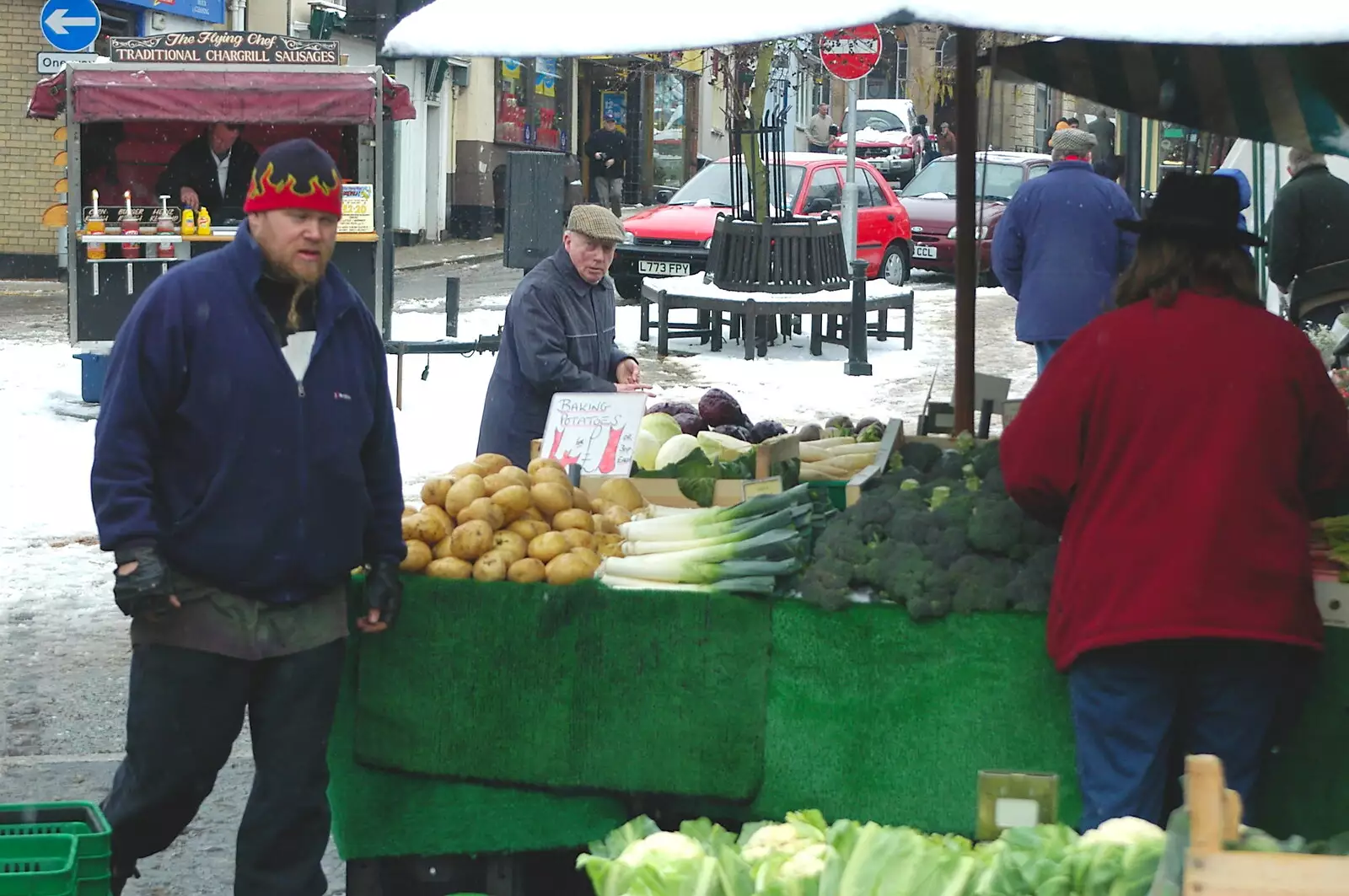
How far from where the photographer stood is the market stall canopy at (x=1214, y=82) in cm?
552

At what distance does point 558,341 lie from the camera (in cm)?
620

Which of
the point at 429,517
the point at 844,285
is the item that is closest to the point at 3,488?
the point at 429,517

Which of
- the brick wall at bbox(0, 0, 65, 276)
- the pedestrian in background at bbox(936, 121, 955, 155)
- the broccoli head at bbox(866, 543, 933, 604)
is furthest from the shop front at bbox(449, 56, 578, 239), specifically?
the broccoli head at bbox(866, 543, 933, 604)

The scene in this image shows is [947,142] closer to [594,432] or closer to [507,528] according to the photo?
[594,432]

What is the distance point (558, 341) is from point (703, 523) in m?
1.76

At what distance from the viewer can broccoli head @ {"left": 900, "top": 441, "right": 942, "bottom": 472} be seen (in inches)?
203

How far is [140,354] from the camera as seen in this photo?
370 cm

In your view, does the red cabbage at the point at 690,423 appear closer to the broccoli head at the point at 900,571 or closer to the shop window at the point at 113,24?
the broccoli head at the point at 900,571

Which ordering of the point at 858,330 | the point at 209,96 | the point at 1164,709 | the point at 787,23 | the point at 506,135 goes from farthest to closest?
the point at 506,135 → the point at 858,330 → the point at 209,96 → the point at 787,23 → the point at 1164,709

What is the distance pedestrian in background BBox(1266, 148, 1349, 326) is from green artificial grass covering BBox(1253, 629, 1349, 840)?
582cm

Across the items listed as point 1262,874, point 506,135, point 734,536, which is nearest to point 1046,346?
point 734,536

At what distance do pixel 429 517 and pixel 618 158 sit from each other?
23872mm

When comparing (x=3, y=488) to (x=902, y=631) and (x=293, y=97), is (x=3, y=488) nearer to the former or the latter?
(x=293, y=97)

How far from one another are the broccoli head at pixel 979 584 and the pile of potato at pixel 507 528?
3.05 feet
